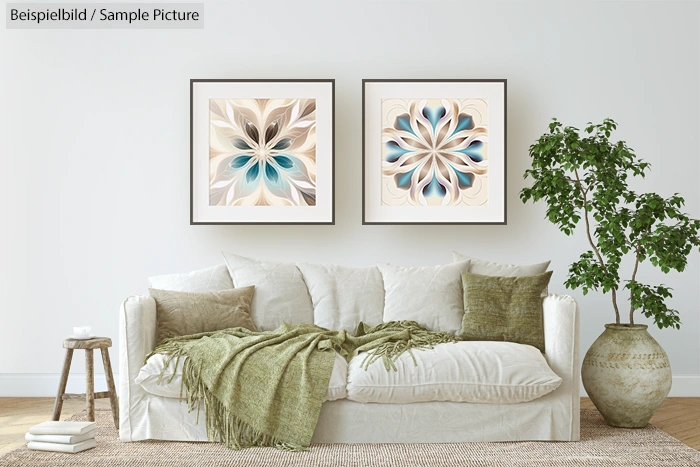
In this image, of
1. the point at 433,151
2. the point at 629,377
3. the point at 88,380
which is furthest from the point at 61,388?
the point at 629,377

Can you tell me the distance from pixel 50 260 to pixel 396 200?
2258 mm

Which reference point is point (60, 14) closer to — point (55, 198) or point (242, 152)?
point (55, 198)

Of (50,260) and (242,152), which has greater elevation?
(242,152)

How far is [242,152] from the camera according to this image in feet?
14.3

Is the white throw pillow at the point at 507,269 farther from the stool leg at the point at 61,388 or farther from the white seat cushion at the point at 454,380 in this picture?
the stool leg at the point at 61,388

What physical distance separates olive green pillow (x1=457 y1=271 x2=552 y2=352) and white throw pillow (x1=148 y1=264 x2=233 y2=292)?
1.31m

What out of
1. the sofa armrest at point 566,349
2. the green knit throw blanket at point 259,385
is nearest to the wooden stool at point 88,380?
the green knit throw blanket at point 259,385

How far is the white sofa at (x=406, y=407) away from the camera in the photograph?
120 inches

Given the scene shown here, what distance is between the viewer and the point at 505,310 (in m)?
3.50

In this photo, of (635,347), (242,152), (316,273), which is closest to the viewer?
(635,347)

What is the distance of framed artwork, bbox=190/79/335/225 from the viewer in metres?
4.34

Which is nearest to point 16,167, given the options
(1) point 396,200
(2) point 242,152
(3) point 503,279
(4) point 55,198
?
(4) point 55,198

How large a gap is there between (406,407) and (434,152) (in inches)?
72.6

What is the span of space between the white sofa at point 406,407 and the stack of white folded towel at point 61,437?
6.5 inches
